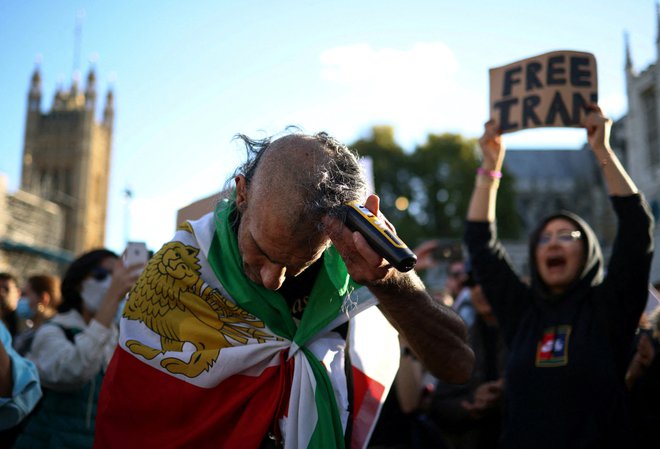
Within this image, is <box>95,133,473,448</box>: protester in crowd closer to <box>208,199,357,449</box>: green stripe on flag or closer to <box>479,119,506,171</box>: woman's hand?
<box>208,199,357,449</box>: green stripe on flag

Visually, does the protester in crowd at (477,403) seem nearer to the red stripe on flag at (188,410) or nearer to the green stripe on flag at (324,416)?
the green stripe on flag at (324,416)

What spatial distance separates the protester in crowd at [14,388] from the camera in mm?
2725

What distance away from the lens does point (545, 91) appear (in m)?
3.84

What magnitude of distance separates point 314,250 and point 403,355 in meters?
2.03

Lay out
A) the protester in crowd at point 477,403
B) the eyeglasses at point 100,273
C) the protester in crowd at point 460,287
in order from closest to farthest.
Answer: the protester in crowd at point 477,403
the eyeglasses at point 100,273
the protester in crowd at point 460,287

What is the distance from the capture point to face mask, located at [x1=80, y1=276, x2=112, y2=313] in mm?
4152

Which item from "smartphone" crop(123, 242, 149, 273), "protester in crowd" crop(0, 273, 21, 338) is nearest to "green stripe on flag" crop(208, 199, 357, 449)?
"smartphone" crop(123, 242, 149, 273)

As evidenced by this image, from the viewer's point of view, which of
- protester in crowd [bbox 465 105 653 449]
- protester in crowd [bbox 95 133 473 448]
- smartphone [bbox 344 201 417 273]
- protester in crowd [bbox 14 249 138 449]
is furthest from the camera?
protester in crowd [bbox 14 249 138 449]

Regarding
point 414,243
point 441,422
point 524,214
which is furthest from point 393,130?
point 441,422

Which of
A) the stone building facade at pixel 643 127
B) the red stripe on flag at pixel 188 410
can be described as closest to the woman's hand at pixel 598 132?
the red stripe on flag at pixel 188 410

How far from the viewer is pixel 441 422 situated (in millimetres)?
4230

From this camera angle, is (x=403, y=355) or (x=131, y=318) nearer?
(x=131, y=318)

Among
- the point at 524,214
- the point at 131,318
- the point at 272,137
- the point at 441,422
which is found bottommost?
the point at 441,422

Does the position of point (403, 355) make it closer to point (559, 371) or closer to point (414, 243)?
point (559, 371)
